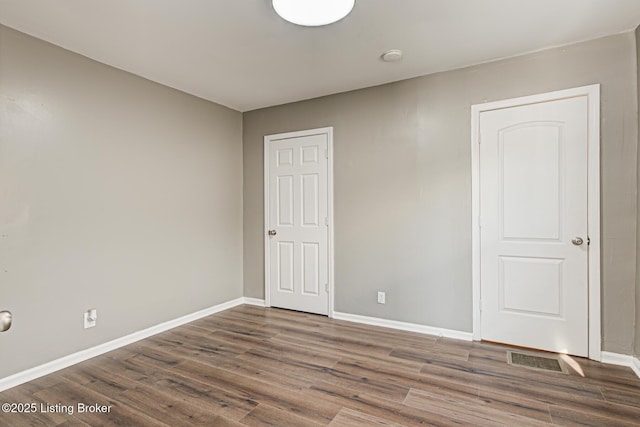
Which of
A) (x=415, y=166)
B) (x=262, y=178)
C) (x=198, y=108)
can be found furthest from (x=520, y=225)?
(x=198, y=108)

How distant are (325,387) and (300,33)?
8.46ft

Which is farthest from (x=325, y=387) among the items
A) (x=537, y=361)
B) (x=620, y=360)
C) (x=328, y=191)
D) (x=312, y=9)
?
(x=312, y=9)

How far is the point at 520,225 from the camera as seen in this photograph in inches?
116

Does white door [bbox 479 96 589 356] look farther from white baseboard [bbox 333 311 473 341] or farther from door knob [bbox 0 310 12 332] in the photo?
door knob [bbox 0 310 12 332]

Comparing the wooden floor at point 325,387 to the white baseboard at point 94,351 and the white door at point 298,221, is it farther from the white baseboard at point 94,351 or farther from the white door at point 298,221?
the white door at point 298,221

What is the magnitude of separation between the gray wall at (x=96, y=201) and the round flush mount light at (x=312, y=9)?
6.48 ft

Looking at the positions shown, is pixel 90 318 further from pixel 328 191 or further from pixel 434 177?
pixel 434 177

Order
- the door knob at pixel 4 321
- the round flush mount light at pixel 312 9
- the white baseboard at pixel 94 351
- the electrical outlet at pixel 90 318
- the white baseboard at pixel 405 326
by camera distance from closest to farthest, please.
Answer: the door knob at pixel 4 321, the round flush mount light at pixel 312 9, the white baseboard at pixel 94 351, the electrical outlet at pixel 90 318, the white baseboard at pixel 405 326

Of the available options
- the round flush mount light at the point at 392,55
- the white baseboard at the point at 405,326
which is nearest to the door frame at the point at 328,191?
the white baseboard at the point at 405,326

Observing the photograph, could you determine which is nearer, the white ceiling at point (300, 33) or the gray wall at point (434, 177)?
the white ceiling at point (300, 33)

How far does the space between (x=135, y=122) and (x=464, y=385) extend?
3.57m

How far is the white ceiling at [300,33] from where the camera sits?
2230mm

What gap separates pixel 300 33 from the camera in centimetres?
256

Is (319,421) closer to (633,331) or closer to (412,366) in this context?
(412,366)
